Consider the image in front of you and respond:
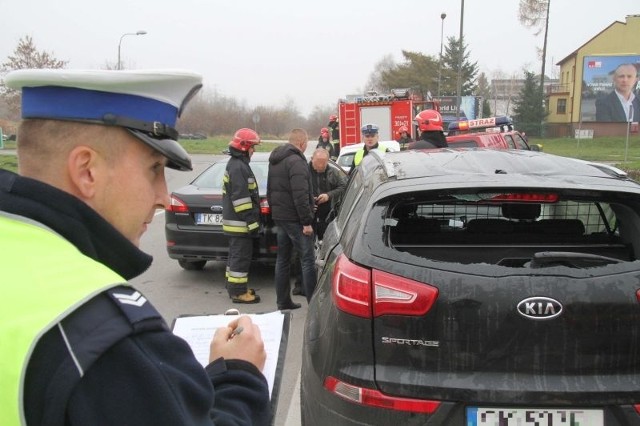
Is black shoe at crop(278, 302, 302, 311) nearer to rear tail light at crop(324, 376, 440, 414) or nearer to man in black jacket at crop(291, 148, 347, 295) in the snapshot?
man in black jacket at crop(291, 148, 347, 295)

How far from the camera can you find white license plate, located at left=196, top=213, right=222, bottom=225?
6.38 m

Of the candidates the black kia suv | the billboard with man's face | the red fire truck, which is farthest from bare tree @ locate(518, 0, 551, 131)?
the black kia suv

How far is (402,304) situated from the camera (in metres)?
2.10

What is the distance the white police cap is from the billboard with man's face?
54.9 m

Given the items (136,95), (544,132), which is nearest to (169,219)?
(136,95)

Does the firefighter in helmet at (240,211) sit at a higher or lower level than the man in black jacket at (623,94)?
lower

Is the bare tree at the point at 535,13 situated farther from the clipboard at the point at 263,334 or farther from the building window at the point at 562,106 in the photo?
the clipboard at the point at 263,334

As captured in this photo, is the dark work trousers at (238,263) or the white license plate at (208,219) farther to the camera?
the white license plate at (208,219)

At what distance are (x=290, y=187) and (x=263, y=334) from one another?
13.2ft

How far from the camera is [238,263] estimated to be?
231 inches

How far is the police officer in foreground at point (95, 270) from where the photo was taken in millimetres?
781

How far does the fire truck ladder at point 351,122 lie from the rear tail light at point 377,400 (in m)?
16.8

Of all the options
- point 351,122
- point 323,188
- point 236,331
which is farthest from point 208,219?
point 351,122

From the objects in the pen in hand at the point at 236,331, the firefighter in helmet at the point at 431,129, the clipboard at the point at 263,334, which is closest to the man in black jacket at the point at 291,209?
the firefighter in helmet at the point at 431,129
